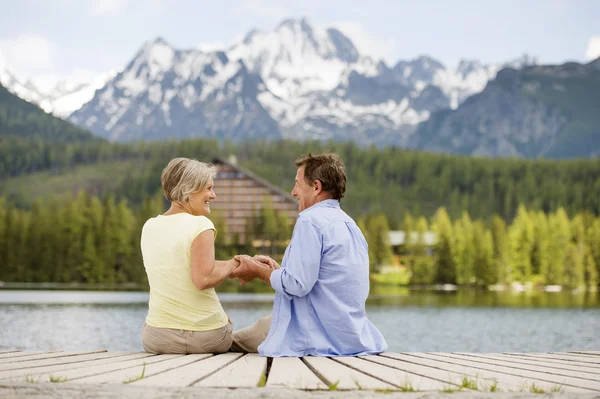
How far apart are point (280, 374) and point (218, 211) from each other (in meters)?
123

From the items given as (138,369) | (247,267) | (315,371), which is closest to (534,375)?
(315,371)

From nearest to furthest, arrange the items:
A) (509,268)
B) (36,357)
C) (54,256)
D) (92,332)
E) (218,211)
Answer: (36,357)
(92,332)
(54,256)
(509,268)
(218,211)

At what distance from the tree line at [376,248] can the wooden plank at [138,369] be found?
307 ft

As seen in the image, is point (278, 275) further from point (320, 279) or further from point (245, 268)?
point (245, 268)

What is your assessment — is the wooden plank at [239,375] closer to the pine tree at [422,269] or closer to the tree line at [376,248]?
the tree line at [376,248]

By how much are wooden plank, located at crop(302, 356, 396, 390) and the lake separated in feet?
78.1

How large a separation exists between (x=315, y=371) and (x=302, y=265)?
147 centimetres

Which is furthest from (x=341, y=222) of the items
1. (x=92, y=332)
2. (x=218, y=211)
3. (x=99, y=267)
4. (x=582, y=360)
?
(x=218, y=211)

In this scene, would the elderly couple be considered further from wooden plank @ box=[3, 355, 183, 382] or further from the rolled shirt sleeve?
wooden plank @ box=[3, 355, 183, 382]

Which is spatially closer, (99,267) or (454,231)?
(99,267)

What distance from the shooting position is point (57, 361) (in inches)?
297

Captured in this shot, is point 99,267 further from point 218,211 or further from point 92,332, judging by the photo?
point 92,332

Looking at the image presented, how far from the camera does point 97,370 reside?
673 cm

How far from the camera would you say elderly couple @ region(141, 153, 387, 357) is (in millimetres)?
8227
